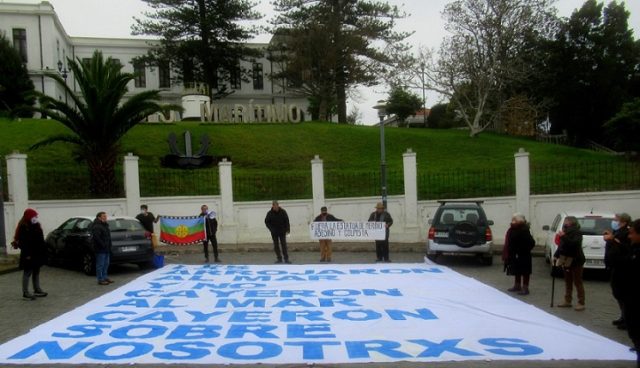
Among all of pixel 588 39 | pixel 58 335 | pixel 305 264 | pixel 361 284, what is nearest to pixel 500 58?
pixel 588 39

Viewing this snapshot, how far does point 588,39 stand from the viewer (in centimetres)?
4588

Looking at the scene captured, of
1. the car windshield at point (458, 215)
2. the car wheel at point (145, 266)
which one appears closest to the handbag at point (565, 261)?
the car windshield at point (458, 215)

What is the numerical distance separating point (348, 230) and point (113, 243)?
661 centimetres

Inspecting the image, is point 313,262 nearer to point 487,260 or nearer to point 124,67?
point 487,260

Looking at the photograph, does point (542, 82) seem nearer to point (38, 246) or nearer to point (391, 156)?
point (391, 156)

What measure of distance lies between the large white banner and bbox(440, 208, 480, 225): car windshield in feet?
11.7

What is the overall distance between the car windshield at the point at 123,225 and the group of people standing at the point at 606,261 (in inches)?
368

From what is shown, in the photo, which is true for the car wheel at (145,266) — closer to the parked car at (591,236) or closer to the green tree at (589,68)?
the parked car at (591,236)

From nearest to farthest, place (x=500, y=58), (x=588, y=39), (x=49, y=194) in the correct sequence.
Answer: (x=49, y=194) < (x=500, y=58) < (x=588, y=39)

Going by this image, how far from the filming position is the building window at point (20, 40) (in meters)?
54.0

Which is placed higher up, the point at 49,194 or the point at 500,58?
the point at 500,58

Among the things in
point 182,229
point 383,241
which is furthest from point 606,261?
point 182,229

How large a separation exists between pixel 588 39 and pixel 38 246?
46.5m

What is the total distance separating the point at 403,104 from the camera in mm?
58781
